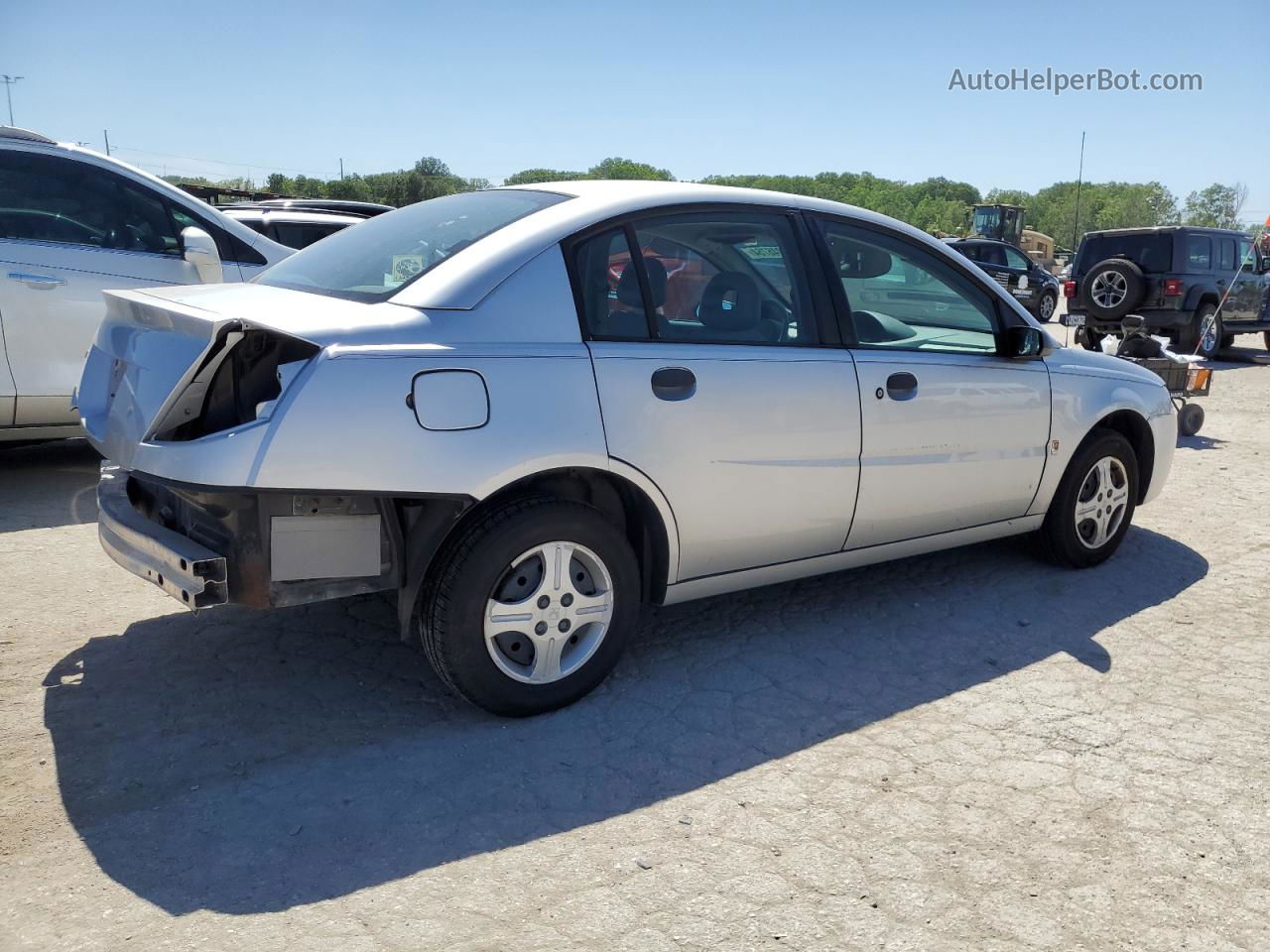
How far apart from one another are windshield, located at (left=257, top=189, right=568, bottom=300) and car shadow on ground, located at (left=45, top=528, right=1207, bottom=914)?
53.9 inches

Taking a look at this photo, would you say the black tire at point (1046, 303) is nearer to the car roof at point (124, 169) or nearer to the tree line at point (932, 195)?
the car roof at point (124, 169)

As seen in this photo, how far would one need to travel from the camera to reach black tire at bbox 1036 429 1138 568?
503cm

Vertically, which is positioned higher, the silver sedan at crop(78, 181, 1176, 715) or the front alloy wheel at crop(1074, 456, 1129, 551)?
Answer: the silver sedan at crop(78, 181, 1176, 715)

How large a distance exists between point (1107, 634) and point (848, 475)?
1.40m

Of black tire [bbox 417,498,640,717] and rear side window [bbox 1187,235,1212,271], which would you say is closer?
black tire [bbox 417,498,640,717]

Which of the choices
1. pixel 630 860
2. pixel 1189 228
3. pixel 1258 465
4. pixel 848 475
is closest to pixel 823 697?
pixel 848 475

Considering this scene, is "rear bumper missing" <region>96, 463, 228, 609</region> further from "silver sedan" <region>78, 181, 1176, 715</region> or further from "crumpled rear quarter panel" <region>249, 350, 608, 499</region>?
"crumpled rear quarter panel" <region>249, 350, 608, 499</region>

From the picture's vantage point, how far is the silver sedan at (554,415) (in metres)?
3.05

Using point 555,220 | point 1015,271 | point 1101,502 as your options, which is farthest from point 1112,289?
point 555,220

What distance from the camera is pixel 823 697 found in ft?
12.4

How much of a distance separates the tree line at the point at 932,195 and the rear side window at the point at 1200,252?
65.7m

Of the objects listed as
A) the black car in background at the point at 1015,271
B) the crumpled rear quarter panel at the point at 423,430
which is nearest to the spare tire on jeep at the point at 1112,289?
the black car in background at the point at 1015,271

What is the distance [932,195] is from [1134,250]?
141835mm

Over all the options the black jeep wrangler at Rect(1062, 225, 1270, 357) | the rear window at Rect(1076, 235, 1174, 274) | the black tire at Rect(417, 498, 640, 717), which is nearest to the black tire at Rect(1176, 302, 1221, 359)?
the black jeep wrangler at Rect(1062, 225, 1270, 357)
